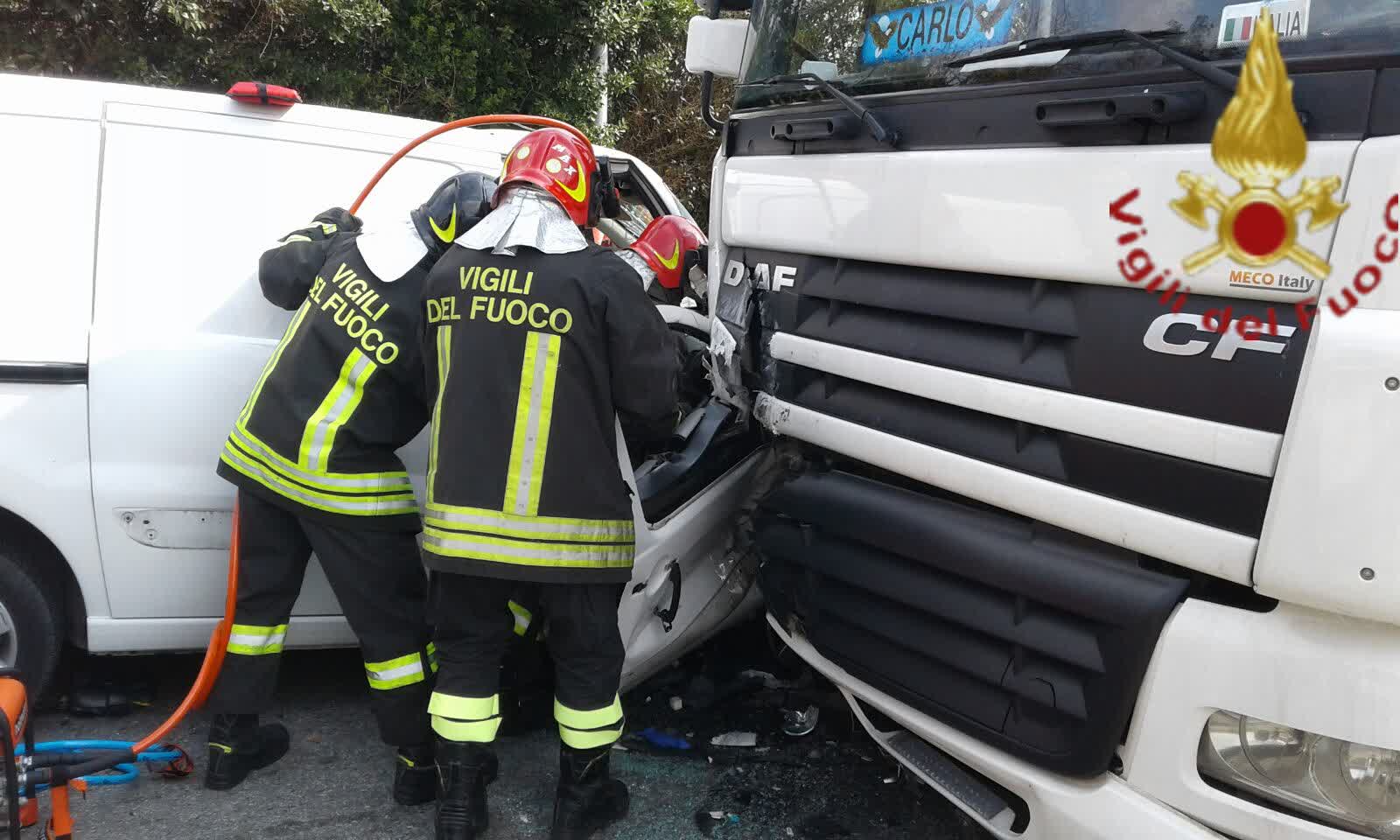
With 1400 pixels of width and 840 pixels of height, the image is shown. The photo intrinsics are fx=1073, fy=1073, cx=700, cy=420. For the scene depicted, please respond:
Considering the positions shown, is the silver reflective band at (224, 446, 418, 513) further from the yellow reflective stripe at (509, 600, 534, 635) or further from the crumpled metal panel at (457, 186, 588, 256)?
the crumpled metal panel at (457, 186, 588, 256)

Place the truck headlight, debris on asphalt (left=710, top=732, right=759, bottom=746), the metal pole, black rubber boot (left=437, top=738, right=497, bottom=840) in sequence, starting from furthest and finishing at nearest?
1. the metal pole
2. debris on asphalt (left=710, top=732, right=759, bottom=746)
3. black rubber boot (left=437, top=738, right=497, bottom=840)
4. the truck headlight

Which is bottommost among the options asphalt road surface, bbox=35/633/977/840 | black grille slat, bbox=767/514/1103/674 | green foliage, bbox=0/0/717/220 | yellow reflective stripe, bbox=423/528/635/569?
asphalt road surface, bbox=35/633/977/840

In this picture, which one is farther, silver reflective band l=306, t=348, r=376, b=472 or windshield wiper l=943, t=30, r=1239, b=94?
silver reflective band l=306, t=348, r=376, b=472

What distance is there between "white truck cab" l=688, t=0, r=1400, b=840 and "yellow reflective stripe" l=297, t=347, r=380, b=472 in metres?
1.17

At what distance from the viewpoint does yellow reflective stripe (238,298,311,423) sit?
9.87 feet

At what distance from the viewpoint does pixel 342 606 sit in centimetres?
306

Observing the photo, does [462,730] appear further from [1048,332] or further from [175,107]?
[175,107]

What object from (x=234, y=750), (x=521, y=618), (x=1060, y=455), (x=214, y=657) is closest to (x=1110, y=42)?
(x=1060, y=455)

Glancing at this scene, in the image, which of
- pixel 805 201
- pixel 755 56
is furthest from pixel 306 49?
pixel 805 201

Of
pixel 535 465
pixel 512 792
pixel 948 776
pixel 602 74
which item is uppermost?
pixel 602 74

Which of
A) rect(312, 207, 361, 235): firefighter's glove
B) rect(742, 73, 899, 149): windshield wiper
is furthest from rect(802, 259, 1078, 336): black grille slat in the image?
rect(312, 207, 361, 235): firefighter's glove

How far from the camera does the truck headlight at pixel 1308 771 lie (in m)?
Result: 1.79

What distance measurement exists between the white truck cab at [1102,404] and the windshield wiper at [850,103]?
1 centimetres

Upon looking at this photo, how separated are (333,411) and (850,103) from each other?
5.28ft
